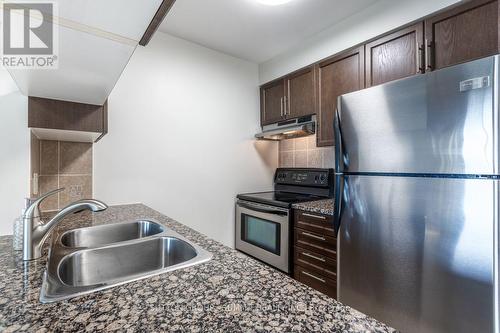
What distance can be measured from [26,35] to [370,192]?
1598mm

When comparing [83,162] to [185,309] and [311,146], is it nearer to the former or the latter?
[185,309]

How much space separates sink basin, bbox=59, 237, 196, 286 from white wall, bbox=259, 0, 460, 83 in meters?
1.99

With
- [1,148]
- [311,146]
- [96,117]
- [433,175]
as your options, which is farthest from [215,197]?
[433,175]

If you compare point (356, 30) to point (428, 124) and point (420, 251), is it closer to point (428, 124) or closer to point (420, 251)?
point (428, 124)

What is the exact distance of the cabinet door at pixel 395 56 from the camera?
1.63 meters

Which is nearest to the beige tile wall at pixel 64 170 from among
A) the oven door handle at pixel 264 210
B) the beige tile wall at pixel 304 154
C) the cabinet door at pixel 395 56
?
the oven door handle at pixel 264 210

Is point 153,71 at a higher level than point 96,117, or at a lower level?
higher

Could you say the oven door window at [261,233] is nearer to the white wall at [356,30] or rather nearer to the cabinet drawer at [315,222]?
the cabinet drawer at [315,222]

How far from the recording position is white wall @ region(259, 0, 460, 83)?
163cm

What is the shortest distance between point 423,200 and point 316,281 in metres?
1.03

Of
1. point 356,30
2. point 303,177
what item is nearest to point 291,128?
point 303,177

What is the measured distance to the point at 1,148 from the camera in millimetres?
1112

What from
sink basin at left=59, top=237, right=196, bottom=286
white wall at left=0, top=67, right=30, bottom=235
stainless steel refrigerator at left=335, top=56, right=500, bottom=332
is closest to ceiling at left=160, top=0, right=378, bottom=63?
stainless steel refrigerator at left=335, top=56, right=500, bottom=332

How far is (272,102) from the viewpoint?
9.22 ft
